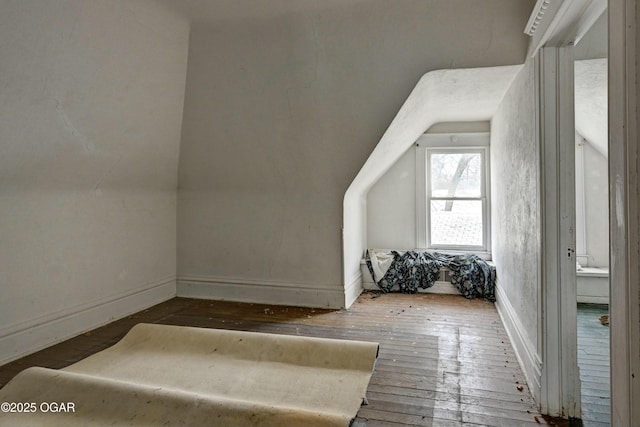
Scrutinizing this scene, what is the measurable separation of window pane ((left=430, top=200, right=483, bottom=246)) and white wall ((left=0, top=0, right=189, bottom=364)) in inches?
130

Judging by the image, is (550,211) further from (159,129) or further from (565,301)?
(159,129)

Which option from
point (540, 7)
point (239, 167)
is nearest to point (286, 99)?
point (239, 167)

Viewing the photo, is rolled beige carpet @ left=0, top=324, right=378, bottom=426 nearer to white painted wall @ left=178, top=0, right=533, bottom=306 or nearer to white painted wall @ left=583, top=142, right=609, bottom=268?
white painted wall @ left=178, top=0, right=533, bottom=306

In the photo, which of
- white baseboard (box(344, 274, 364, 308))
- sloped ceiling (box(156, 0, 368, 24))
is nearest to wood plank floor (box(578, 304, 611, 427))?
white baseboard (box(344, 274, 364, 308))

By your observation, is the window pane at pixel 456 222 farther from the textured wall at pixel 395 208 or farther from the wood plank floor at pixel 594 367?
the wood plank floor at pixel 594 367

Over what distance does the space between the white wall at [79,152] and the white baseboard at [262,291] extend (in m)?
0.53

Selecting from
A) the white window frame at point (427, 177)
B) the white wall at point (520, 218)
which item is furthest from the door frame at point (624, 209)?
the white window frame at point (427, 177)

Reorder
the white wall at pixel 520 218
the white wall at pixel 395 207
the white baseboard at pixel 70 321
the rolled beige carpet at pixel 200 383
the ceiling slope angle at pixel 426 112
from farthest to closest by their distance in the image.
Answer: the white wall at pixel 395 207 < the ceiling slope angle at pixel 426 112 < the white baseboard at pixel 70 321 < the white wall at pixel 520 218 < the rolled beige carpet at pixel 200 383

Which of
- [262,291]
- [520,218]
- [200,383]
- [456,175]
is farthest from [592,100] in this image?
[200,383]

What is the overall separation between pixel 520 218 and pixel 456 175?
2321mm

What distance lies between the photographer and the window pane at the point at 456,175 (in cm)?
486

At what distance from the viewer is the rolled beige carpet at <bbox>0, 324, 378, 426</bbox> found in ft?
5.97

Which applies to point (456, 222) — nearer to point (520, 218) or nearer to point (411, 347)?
point (520, 218)

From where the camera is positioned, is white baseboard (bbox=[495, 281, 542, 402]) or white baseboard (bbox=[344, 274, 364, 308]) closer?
white baseboard (bbox=[495, 281, 542, 402])
